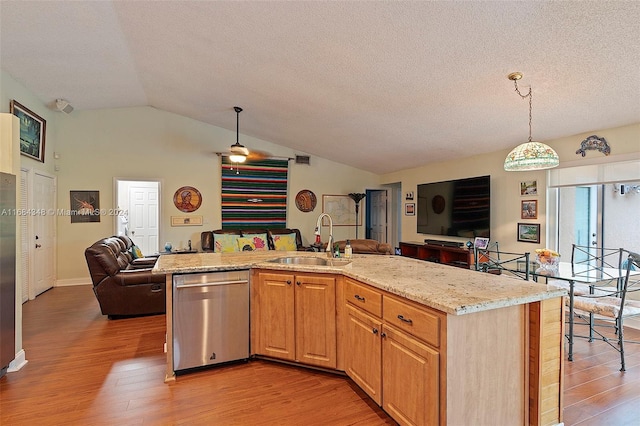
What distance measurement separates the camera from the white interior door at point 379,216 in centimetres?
792

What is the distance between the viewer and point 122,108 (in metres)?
5.83

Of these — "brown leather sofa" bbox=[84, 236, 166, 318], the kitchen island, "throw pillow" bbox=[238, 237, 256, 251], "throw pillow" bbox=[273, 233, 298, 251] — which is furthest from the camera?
"throw pillow" bbox=[273, 233, 298, 251]

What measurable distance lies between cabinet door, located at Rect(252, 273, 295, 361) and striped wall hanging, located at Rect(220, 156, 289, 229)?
4180mm

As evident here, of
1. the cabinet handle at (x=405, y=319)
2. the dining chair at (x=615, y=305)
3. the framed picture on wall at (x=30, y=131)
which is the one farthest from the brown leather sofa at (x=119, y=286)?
the dining chair at (x=615, y=305)

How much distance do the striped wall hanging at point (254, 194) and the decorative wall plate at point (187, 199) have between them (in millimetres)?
517

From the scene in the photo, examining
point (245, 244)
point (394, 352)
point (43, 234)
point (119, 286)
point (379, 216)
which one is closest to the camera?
point (394, 352)

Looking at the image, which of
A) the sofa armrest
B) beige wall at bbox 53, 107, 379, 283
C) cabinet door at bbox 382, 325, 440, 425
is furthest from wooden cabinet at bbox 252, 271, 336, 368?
beige wall at bbox 53, 107, 379, 283

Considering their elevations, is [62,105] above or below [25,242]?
above

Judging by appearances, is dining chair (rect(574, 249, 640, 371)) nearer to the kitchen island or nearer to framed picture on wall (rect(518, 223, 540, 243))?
framed picture on wall (rect(518, 223, 540, 243))

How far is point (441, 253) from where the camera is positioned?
5.57 meters

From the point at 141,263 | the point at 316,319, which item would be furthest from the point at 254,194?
the point at 316,319

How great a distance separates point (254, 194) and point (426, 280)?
5.24 metres

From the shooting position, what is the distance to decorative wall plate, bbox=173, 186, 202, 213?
20.3 ft

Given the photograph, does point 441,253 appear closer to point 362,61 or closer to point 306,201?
point 306,201
